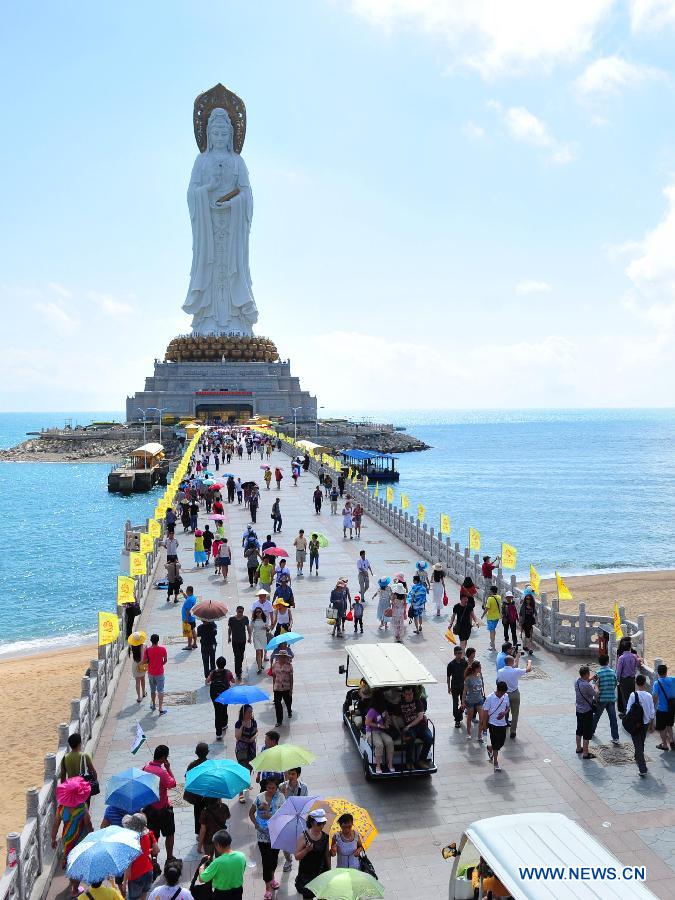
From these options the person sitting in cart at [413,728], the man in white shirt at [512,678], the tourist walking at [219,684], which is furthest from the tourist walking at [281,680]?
the man in white shirt at [512,678]

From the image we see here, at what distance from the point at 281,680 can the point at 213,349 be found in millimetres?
75015

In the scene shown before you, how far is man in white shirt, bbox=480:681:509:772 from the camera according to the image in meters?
10.4

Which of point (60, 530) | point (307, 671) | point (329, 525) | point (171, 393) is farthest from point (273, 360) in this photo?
point (307, 671)

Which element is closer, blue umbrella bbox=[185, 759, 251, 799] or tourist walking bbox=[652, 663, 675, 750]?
blue umbrella bbox=[185, 759, 251, 799]

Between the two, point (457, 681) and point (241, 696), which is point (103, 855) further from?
point (457, 681)

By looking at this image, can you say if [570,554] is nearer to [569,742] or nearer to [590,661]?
[590,661]

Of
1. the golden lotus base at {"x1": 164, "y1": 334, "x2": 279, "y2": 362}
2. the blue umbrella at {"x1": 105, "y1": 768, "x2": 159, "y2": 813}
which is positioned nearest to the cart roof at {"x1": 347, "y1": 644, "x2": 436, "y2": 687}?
the blue umbrella at {"x1": 105, "y1": 768, "x2": 159, "y2": 813}

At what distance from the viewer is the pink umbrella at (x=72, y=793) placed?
825 centimetres

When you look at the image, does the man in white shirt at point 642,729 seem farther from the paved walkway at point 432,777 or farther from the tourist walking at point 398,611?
the tourist walking at point 398,611

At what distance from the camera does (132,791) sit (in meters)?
7.73

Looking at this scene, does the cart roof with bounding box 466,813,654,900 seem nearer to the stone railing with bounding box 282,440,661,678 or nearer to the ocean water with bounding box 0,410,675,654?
the stone railing with bounding box 282,440,661,678

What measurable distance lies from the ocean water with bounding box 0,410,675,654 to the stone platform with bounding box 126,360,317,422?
9.97 m

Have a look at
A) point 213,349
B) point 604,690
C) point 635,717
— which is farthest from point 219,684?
point 213,349

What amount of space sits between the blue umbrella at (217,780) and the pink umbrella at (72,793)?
1231 mm
